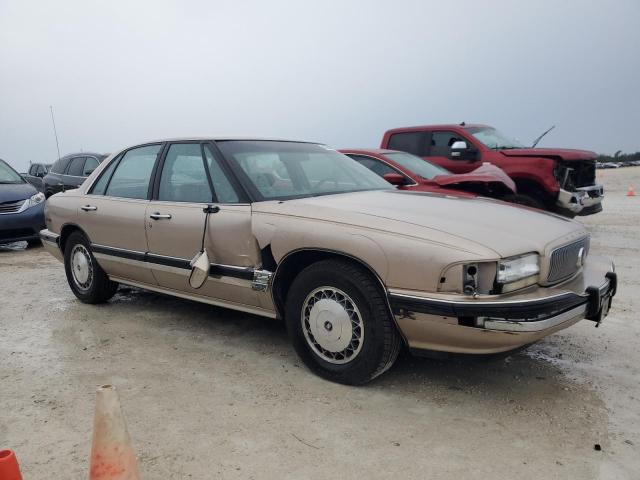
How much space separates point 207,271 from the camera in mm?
3691

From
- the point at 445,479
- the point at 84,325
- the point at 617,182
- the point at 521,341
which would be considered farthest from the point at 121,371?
the point at 617,182

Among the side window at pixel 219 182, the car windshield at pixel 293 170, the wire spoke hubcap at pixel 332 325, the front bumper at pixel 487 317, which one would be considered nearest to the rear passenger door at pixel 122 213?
the side window at pixel 219 182

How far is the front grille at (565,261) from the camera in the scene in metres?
3.05

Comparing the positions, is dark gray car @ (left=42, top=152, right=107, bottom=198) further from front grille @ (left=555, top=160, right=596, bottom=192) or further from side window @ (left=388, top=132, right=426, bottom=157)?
front grille @ (left=555, top=160, right=596, bottom=192)

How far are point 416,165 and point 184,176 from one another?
151 inches

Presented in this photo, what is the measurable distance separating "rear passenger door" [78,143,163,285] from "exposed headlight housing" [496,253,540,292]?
277 cm

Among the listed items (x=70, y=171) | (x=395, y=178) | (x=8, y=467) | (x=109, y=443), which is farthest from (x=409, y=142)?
(x=8, y=467)

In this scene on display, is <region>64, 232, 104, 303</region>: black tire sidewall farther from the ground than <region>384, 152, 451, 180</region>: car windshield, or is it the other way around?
<region>384, 152, 451, 180</region>: car windshield

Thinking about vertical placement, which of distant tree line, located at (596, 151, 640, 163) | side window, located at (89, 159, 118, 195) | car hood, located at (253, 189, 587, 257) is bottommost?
distant tree line, located at (596, 151, 640, 163)

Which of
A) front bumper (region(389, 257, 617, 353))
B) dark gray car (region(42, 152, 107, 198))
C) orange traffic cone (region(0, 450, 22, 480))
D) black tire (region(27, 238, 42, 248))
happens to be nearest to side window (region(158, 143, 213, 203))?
front bumper (region(389, 257, 617, 353))

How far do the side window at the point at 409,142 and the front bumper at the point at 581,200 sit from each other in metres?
2.29

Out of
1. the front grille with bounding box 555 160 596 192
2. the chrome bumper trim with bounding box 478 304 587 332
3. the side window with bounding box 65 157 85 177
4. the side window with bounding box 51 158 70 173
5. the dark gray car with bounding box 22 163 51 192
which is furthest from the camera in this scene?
the dark gray car with bounding box 22 163 51 192

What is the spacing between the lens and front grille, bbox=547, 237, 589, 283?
3051 mm

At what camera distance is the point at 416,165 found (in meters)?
7.20
